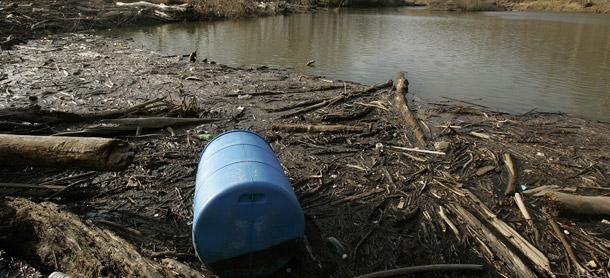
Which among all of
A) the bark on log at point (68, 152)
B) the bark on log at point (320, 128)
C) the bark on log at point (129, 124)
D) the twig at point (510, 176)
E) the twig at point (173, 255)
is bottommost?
the twig at point (173, 255)

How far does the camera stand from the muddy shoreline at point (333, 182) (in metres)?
3.42

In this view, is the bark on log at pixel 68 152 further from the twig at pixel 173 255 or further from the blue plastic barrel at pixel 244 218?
the blue plastic barrel at pixel 244 218

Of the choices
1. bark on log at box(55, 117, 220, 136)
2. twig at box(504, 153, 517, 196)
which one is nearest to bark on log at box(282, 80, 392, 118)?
bark on log at box(55, 117, 220, 136)

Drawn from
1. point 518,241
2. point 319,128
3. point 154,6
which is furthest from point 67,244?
point 154,6

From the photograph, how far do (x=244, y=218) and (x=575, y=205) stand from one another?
380 cm

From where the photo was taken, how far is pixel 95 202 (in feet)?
13.8

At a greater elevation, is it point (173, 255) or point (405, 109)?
point (405, 109)

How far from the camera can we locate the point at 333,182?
16.1ft

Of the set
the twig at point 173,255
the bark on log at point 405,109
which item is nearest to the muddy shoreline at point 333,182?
the twig at point 173,255

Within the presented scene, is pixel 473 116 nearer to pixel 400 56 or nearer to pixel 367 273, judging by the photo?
pixel 367 273

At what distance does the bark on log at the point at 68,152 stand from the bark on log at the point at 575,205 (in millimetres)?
4670

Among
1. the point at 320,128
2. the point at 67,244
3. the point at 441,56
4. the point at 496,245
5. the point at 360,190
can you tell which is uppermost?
the point at 441,56

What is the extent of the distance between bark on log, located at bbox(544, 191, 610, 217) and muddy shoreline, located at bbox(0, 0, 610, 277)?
0.22 feet

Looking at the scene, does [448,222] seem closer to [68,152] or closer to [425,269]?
[425,269]
